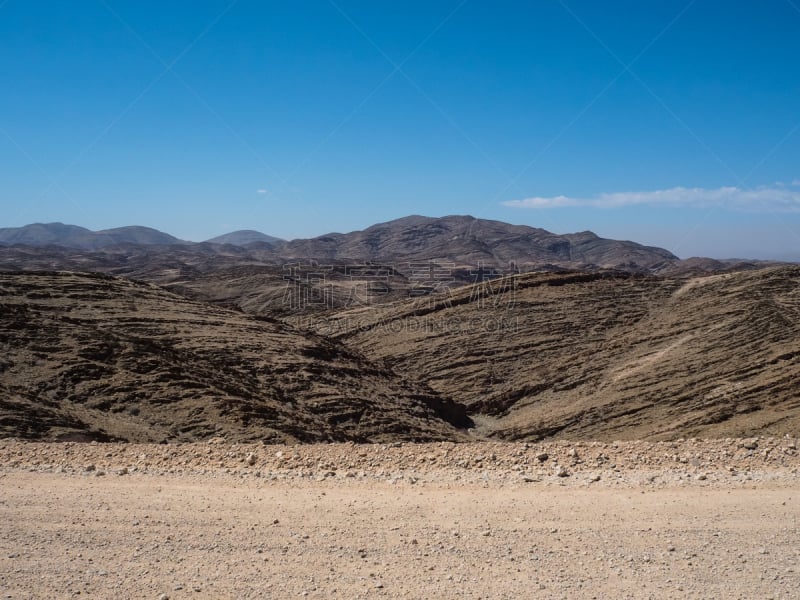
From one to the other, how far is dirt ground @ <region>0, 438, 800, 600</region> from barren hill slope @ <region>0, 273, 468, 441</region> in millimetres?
5322

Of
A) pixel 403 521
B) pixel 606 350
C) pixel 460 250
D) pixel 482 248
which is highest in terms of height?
pixel 482 248

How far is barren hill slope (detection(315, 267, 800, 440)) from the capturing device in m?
21.6

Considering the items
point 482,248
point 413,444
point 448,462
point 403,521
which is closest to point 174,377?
point 413,444

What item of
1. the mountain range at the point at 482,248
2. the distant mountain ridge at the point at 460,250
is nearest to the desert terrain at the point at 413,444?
the distant mountain ridge at the point at 460,250

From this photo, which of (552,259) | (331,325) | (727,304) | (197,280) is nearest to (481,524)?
(727,304)

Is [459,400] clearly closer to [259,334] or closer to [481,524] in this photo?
[259,334]

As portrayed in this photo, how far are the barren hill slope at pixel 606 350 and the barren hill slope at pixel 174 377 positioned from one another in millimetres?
4557

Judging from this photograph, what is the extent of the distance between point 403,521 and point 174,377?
1188cm

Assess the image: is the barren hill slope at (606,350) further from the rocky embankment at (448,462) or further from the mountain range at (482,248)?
the mountain range at (482,248)

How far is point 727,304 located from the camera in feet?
100

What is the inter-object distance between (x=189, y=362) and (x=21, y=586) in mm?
14060

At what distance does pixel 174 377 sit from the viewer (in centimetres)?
1584

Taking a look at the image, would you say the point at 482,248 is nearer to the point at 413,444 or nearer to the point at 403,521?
the point at 413,444

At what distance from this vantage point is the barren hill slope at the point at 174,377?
1355cm
